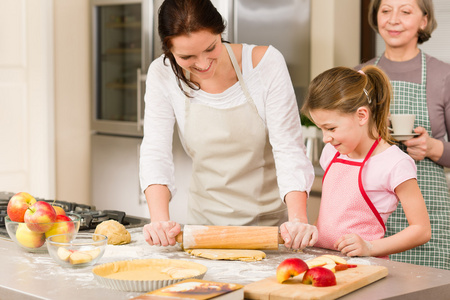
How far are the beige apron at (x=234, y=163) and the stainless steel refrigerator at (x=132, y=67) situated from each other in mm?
1428

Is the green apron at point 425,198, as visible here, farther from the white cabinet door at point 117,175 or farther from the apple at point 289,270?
the white cabinet door at point 117,175

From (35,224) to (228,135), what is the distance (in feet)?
2.22

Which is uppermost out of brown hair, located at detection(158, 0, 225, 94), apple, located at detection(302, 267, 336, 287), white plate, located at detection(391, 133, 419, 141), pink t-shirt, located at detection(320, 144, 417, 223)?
brown hair, located at detection(158, 0, 225, 94)

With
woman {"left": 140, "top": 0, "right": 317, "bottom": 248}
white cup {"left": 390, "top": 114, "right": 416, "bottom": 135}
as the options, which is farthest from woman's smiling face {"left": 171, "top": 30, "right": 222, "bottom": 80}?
white cup {"left": 390, "top": 114, "right": 416, "bottom": 135}

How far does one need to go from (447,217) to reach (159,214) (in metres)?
1.06

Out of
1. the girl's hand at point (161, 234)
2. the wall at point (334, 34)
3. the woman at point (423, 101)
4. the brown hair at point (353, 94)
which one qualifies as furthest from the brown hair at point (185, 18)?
the wall at point (334, 34)

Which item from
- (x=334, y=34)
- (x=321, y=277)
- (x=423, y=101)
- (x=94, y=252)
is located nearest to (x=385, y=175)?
(x=423, y=101)

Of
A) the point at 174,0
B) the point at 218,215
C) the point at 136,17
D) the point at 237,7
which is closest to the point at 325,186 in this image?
the point at 218,215

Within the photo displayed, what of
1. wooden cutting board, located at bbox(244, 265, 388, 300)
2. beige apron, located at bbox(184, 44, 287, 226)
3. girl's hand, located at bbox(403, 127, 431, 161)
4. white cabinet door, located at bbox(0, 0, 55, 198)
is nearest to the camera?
wooden cutting board, located at bbox(244, 265, 388, 300)

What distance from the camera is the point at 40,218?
5.41ft

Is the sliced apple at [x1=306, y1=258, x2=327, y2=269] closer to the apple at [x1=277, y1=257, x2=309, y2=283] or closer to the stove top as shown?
the apple at [x1=277, y1=257, x2=309, y2=283]

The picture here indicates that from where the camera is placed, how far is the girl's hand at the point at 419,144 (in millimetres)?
2143

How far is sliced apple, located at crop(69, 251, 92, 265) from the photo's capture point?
1513mm

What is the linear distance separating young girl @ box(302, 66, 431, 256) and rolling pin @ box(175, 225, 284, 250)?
0.25 metres
